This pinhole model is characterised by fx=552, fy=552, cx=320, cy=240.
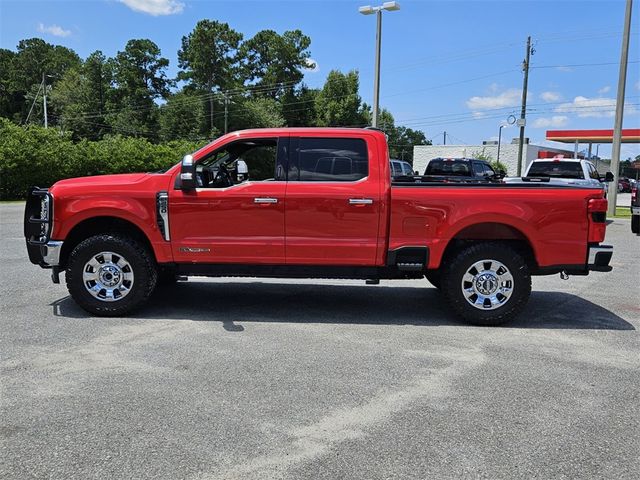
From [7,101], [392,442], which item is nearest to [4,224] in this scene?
[392,442]

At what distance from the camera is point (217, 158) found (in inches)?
245

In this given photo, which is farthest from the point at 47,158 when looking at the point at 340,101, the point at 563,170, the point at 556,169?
the point at 340,101

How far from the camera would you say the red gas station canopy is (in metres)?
50.0

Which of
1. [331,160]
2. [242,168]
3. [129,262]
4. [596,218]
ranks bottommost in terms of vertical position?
[129,262]

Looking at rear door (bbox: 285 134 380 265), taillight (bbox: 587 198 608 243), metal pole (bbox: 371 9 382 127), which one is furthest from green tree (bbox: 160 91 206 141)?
taillight (bbox: 587 198 608 243)

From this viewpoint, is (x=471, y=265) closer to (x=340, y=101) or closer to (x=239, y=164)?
(x=239, y=164)

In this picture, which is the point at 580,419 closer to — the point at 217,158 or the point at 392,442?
the point at 392,442

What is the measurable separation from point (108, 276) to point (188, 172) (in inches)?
57.3

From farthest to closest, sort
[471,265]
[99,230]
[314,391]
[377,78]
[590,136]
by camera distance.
→ [590,136] → [377,78] → [99,230] → [471,265] → [314,391]

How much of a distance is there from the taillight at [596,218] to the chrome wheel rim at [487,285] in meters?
0.97

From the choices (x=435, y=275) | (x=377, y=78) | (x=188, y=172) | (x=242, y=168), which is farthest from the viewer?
(x=377, y=78)

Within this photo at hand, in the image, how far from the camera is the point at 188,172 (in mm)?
5703

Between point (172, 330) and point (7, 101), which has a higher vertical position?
point (7, 101)

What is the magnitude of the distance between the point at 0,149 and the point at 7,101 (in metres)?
67.8
